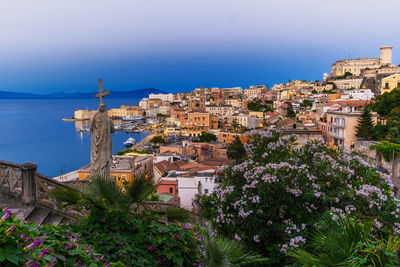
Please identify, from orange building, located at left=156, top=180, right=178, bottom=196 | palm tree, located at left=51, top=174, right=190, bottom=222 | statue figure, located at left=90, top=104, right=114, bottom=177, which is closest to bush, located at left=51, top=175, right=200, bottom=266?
palm tree, located at left=51, top=174, right=190, bottom=222

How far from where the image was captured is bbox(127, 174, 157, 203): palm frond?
357 centimetres

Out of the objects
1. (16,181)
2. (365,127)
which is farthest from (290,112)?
(16,181)

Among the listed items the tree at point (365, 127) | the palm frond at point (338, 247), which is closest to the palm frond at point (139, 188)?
the palm frond at point (338, 247)

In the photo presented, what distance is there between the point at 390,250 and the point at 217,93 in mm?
148196

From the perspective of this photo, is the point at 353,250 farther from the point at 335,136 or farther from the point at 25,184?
the point at 335,136

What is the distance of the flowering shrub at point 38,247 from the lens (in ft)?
6.02

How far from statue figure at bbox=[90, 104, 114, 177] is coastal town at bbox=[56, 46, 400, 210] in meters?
0.87

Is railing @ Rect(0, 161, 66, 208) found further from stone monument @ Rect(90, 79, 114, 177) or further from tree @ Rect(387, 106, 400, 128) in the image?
tree @ Rect(387, 106, 400, 128)

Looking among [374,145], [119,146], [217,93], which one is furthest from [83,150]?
[217,93]

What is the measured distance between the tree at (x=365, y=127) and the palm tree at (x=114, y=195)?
94.6 feet

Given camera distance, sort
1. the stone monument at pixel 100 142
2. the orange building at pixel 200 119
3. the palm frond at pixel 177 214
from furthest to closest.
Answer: the orange building at pixel 200 119 < the stone monument at pixel 100 142 < the palm frond at pixel 177 214

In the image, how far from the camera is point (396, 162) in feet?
65.1

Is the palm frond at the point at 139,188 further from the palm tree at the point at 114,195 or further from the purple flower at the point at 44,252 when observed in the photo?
the purple flower at the point at 44,252

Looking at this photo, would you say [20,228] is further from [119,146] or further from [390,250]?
[119,146]
